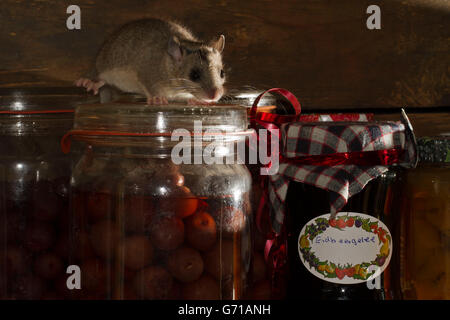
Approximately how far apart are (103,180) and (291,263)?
0.97 ft

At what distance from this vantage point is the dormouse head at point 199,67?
83 cm

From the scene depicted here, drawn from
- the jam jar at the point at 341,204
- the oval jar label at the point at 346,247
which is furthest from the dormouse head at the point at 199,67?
the oval jar label at the point at 346,247

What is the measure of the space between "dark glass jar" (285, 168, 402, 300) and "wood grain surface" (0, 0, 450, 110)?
0.35 meters

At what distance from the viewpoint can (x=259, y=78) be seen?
1068 millimetres

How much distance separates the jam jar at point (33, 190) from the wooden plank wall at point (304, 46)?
0.19m

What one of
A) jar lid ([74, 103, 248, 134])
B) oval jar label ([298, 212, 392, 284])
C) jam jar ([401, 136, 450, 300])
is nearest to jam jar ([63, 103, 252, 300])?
jar lid ([74, 103, 248, 134])

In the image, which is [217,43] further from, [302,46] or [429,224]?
[429,224]

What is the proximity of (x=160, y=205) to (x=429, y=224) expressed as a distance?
0.39 meters

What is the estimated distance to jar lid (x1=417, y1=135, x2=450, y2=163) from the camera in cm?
75

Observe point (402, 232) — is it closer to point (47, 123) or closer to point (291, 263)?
point (291, 263)

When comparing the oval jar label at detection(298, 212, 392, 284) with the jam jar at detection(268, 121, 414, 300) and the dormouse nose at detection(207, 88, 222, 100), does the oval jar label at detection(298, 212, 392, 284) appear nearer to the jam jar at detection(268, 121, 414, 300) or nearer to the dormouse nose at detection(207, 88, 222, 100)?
the jam jar at detection(268, 121, 414, 300)
